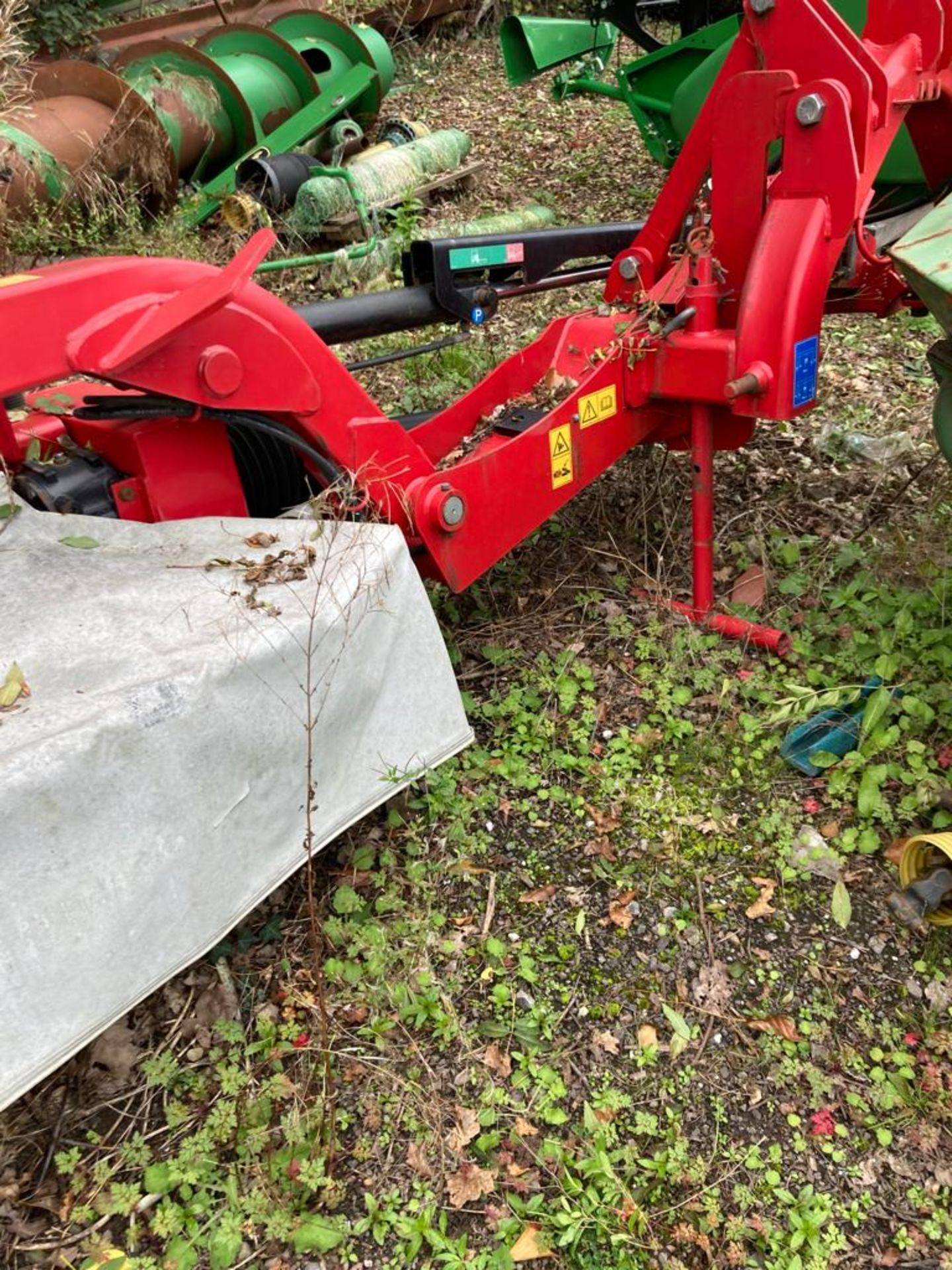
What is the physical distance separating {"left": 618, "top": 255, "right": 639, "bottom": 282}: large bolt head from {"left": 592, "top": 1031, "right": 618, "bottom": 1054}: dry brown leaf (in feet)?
7.07

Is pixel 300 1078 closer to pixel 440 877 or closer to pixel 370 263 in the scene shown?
pixel 440 877

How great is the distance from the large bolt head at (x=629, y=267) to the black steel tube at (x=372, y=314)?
0.56m

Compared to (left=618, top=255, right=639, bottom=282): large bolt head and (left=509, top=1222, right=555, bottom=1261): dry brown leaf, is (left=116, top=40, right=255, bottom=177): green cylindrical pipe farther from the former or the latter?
(left=509, top=1222, right=555, bottom=1261): dry brown leaf

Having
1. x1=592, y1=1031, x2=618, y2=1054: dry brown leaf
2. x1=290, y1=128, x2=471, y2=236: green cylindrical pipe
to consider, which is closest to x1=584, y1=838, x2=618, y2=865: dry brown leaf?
x1=592, y1=1031, x2=618, y2=1054: dry brown leaf

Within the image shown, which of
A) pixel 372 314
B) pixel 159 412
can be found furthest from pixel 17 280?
pixel 372 314

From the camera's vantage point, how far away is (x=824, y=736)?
268 centimetres

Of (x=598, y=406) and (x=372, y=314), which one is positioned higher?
(x=372, y=314)

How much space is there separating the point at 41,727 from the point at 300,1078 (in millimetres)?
927

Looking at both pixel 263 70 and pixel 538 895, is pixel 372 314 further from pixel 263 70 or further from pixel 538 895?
pixel 263 70

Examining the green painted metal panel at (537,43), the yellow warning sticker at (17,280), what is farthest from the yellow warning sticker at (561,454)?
the green painted metal panel at (537,43)

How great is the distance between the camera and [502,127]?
7.98m

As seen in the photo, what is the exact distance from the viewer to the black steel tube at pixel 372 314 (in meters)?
2.83

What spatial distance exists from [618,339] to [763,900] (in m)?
1.54

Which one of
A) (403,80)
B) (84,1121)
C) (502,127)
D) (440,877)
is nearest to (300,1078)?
(84,1121)
